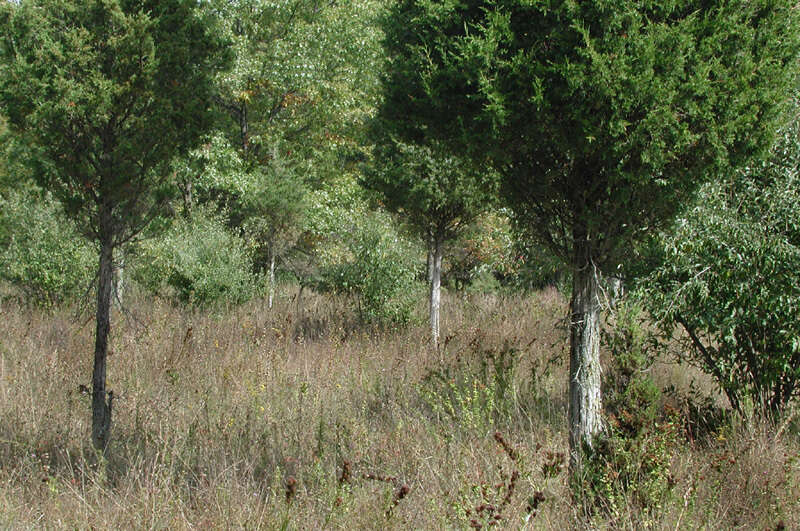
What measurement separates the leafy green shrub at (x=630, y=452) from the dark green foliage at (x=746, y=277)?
1136 mm

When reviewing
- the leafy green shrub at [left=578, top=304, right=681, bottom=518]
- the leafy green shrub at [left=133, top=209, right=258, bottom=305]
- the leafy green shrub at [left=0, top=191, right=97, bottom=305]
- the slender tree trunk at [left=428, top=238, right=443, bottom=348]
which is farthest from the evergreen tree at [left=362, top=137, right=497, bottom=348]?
the leafy green shrub at [left=0, top=191, right=97, bottom=305]

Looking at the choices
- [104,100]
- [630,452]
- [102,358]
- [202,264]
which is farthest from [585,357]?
[202,264]

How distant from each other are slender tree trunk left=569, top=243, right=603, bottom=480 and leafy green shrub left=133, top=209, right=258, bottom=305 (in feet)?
29.1

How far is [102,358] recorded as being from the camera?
Answer: 5.21m

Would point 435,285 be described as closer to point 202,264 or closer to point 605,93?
point 202,264

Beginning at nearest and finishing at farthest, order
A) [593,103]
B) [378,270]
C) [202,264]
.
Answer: [593,103] < [378,270] < [202,264]

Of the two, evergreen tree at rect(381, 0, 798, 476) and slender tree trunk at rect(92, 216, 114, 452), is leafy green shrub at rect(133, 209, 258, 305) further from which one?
evergreen tree at rect(381, 0, 798, 476)

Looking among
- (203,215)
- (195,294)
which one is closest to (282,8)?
(203,215)

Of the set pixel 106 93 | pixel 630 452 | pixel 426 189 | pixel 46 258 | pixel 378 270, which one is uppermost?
pixel 106 93

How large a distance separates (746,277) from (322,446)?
356 centimetres

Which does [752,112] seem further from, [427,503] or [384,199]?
[384,199]

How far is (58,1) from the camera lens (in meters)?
5.03

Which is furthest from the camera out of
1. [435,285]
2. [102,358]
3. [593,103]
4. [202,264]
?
[202,264]

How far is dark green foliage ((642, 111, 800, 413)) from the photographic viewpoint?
488 centimetres
